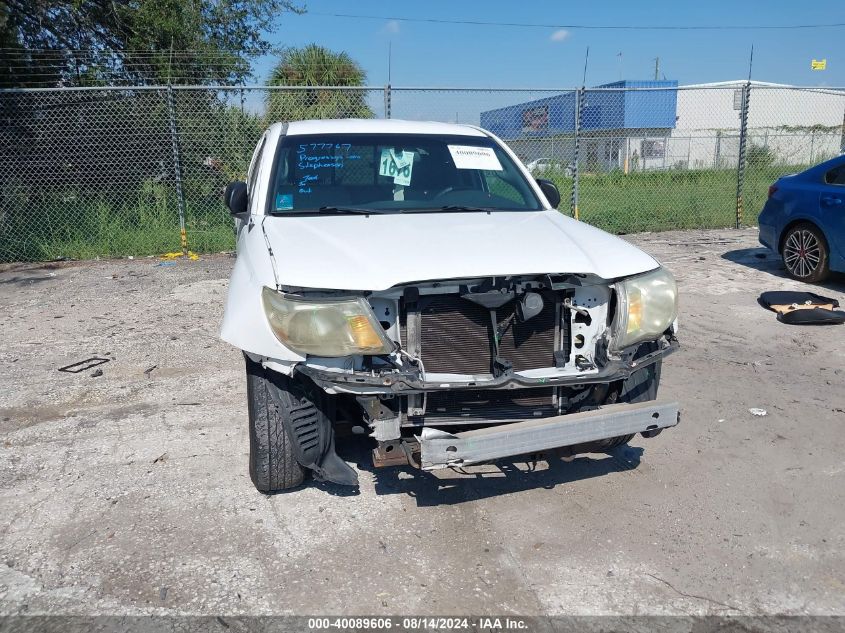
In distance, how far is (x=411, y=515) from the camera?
11.1ft

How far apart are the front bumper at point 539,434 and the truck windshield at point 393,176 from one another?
64.2 inches

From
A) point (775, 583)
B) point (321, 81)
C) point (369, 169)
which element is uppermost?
point (321, 81)

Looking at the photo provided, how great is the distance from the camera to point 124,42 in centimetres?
1208

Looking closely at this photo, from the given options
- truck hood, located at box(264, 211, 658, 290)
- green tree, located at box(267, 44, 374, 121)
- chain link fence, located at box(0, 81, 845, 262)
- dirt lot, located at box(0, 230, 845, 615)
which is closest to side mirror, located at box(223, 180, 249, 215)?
truck hood, located at box(264, 211, 658, 290)

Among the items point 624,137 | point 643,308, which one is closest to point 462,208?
point 643,308

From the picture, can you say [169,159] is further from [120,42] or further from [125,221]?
[120,42]

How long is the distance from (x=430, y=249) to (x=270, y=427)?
3.61ft

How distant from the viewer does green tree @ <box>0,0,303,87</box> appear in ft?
36.3

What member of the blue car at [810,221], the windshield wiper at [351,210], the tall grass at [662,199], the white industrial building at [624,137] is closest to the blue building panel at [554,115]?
the white industrial building at [624,137]

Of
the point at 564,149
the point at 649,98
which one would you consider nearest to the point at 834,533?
A: the point at 564,149

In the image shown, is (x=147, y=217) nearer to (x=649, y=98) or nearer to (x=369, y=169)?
(x=369, y=169)

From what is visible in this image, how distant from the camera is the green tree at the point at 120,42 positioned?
1107 centimetres

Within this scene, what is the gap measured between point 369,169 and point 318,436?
199cm

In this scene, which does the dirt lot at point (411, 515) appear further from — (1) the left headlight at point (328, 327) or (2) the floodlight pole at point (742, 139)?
(2) the floodlight pole at point (742, 139)
